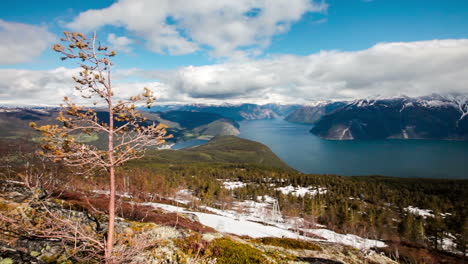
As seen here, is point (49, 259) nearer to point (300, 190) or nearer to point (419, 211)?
point (419, 211)

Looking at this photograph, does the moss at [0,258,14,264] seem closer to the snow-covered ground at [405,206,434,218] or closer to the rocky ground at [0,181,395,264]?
the rocky ground at [0,181,395,264]

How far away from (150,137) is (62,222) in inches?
141

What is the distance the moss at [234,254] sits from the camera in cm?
1162

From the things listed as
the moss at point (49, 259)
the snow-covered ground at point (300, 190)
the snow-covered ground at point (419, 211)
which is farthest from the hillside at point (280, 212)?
the snow-covered ground at point (300, 190)

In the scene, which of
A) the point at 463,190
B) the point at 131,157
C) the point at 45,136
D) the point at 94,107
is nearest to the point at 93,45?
the point at 94,107

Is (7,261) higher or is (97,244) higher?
(7,261)

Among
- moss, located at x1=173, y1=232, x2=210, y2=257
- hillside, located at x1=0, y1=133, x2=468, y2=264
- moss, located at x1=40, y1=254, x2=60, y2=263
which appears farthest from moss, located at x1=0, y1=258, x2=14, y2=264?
moss, located at x1=173, y1=232, x2=210, y2=257

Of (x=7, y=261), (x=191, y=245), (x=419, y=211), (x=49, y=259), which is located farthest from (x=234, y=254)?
(x=419, y=211)

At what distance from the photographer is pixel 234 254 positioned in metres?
12.2

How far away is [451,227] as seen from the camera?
78500mm

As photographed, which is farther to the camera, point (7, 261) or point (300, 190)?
point (300, 190)

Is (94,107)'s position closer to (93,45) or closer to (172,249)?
(93,45)

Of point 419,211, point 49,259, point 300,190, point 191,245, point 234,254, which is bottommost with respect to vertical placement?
point 300,190

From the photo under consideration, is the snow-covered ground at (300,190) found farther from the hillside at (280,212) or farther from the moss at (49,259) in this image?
the moss at (49,259)
